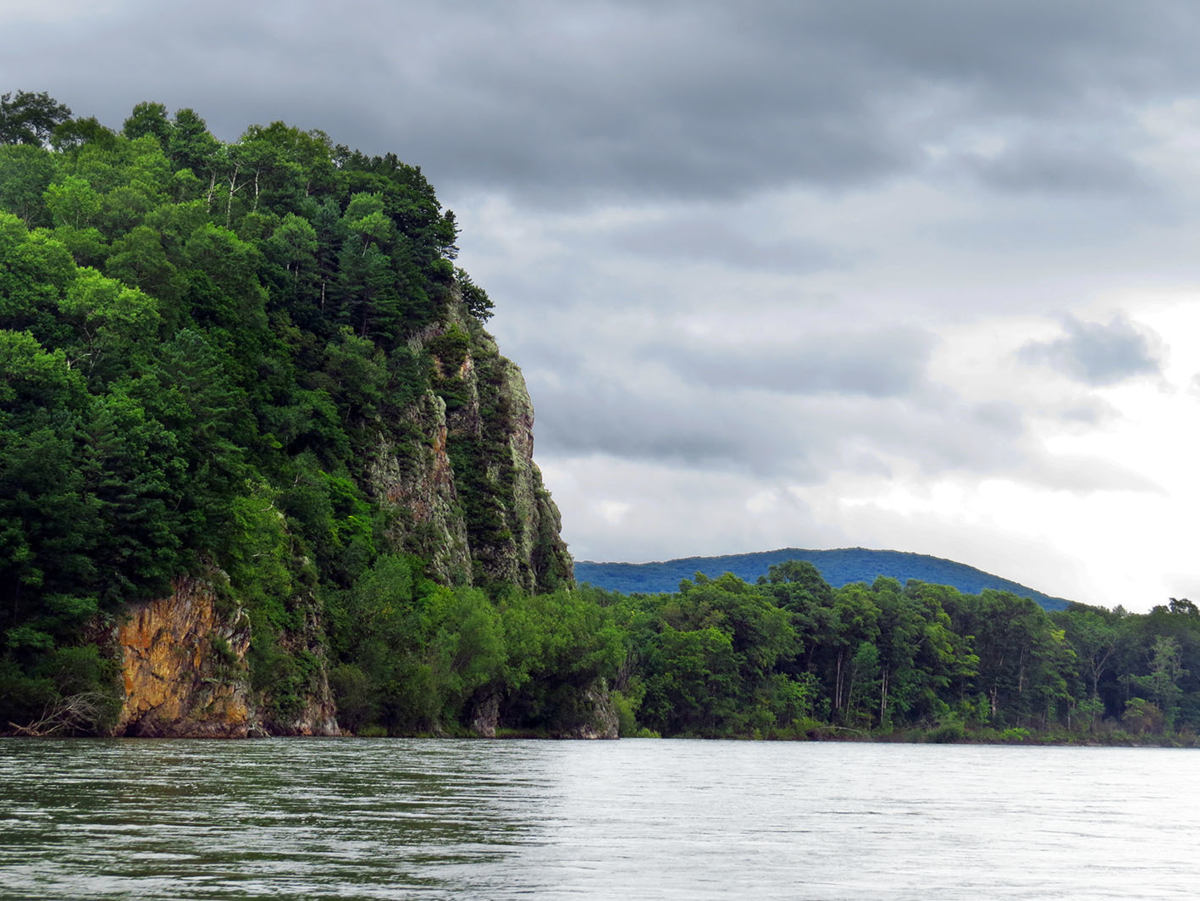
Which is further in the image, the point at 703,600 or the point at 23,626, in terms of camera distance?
the point at 703,600

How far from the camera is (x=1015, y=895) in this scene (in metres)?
17.5

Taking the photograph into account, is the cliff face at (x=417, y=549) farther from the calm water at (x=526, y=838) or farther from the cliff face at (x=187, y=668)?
the calm water at (x=526, y=838)

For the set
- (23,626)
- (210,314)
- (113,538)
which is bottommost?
(23,626)

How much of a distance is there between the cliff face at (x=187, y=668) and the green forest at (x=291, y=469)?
58 cm

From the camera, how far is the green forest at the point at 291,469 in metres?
64.9

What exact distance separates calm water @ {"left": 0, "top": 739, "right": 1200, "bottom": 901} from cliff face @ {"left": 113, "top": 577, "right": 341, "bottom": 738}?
947 inches

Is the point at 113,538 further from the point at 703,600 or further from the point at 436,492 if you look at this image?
the point at 703,600

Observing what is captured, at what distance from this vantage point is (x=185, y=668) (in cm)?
7112

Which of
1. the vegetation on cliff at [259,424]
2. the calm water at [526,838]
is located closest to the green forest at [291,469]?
the vegetation on cliff at [259,424]

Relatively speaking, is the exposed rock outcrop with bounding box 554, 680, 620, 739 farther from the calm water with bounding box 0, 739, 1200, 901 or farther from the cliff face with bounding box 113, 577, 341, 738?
the calm water with bounding box 0, 739, 1200, 901

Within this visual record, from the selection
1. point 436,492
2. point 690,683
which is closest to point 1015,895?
point 436,492

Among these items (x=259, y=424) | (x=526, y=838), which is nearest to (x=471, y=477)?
(x=259, y=424)

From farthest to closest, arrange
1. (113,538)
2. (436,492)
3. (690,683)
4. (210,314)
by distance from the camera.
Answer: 1. (690,683)
2. (436,492)
3. (210,314)
4. (113,538)

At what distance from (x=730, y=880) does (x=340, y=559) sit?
87.4m
